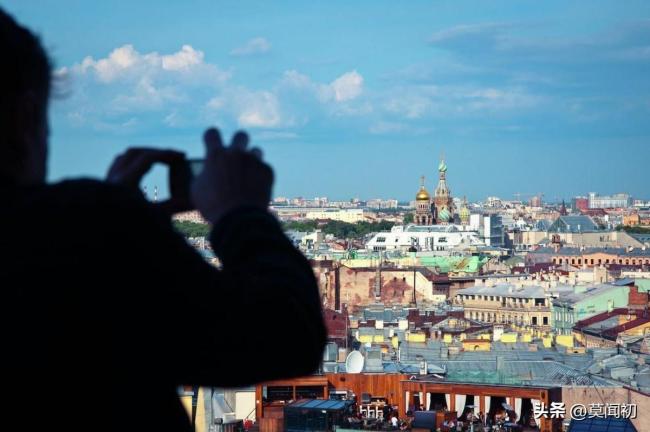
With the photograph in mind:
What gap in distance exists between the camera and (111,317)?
871 millimetres

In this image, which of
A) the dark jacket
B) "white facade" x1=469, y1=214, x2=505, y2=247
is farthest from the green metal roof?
the dark jacket

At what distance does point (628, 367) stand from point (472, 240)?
36.9 meters

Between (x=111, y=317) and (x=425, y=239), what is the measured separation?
171 feet

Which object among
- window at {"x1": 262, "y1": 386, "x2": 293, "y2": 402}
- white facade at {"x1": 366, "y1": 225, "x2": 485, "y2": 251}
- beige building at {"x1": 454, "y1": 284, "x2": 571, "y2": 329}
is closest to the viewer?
window at {"x1": 262, "y1": 386, "x2": 293, "y2": 402}

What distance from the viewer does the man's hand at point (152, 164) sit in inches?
39.4

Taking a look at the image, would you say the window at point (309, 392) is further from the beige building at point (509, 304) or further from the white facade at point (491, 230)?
the white facade at point (491, 230)

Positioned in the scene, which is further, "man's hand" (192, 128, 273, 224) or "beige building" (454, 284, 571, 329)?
"beige building" (454, 284, 571, 329)

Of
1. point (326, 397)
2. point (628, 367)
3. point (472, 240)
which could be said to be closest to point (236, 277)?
point (326, 397)

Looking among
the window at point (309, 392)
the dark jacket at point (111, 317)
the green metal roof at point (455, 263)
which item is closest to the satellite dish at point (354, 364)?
the window at point (309, 392)

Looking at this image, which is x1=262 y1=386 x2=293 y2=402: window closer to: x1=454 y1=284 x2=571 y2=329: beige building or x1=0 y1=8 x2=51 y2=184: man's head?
x1=0 y1=8 x2=51 y2=184: man's head

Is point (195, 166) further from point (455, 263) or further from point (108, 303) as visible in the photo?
point (455, 263)

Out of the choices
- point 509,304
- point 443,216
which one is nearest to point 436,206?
point 443,216

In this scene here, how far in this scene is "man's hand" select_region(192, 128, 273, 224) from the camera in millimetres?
1023

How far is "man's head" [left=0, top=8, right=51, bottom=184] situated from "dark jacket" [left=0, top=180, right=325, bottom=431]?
3cm
